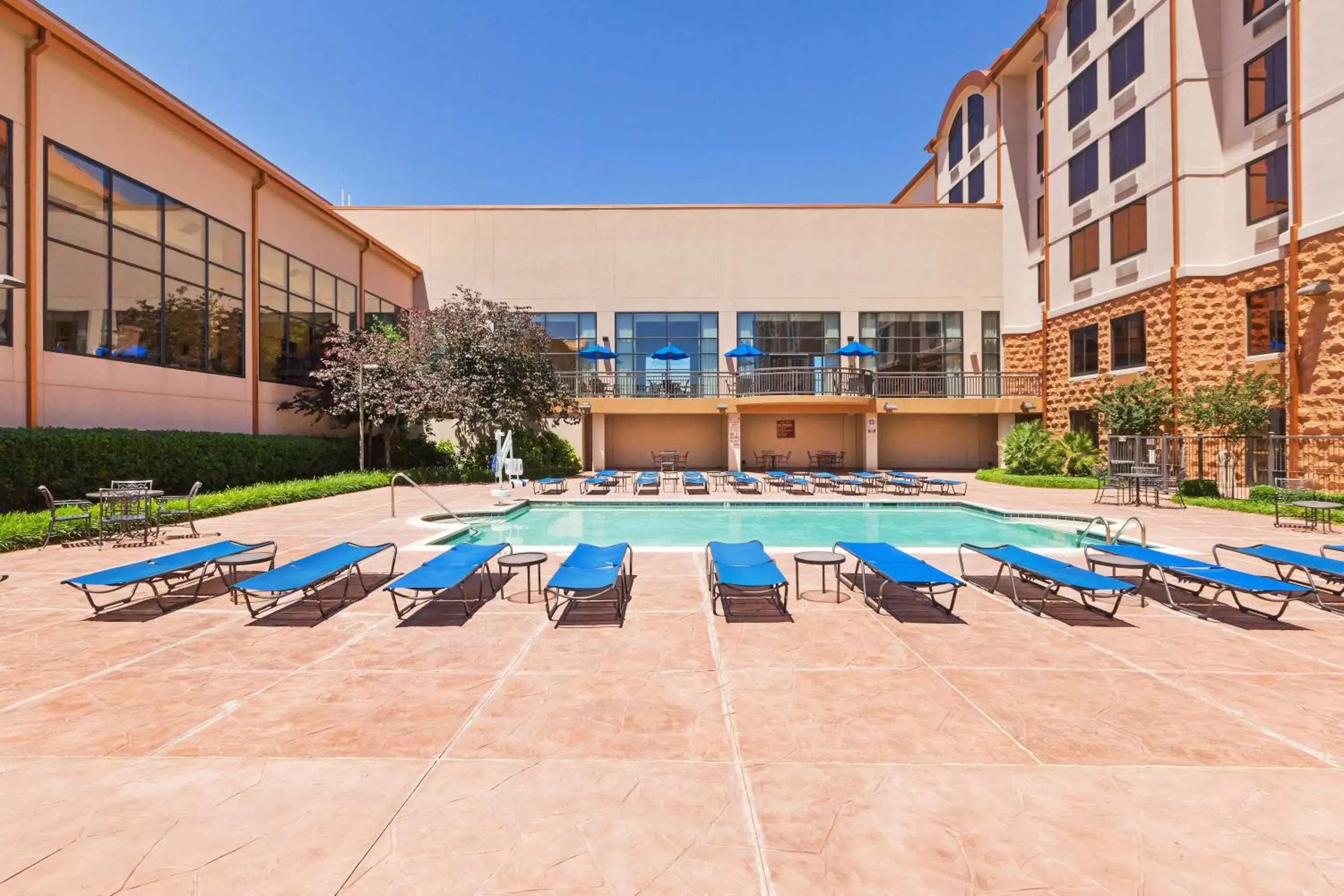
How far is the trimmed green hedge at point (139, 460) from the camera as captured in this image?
10.6m

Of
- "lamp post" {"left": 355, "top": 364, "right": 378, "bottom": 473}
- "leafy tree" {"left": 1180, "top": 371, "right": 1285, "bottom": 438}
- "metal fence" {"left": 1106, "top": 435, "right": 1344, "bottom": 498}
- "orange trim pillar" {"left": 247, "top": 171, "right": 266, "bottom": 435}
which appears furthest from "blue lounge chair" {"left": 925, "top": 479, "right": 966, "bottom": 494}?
"orange trim pillar" {"left": 247, "top": 171, "right": 266, "bottom": 435}

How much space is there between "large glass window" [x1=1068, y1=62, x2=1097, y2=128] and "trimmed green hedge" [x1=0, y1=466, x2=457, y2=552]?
25.0m

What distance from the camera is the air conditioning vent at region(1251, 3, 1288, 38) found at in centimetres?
1514

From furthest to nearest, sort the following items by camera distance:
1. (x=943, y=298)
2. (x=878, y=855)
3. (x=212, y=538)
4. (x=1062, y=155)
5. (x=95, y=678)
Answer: (x=943, y=298) → (x=1062, y=155) → (x=212, y=538) → (x=95, y=678) → (x=878, y=855)

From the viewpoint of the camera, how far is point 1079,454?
20.1 m

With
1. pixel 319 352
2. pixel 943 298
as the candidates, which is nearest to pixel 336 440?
pixel 319 352

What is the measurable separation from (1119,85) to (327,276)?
27.1 m

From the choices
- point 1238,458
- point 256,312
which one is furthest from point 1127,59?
point 256,312

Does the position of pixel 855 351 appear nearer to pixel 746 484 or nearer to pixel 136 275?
pixel 746 484

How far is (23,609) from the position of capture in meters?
5.98

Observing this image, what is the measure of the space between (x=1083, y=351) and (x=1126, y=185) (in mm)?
5458

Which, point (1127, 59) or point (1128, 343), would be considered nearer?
point (1127, 59)

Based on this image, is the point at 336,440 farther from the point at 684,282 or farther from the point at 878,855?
the point at 878,855

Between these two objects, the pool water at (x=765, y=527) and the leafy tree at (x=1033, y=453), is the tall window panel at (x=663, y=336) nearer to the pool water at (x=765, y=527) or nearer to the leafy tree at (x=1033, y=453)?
the leafy tree at (x=1033, y=453)
